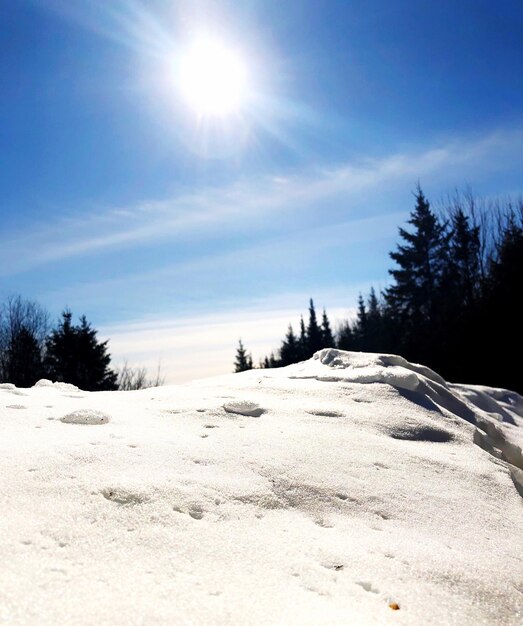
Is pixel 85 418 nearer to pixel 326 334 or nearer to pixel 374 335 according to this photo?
pixel 374 335

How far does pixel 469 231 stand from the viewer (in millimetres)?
27469

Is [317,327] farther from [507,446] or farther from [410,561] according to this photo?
[410,561]

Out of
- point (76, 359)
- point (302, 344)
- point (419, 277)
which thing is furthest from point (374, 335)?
point (76, 359)

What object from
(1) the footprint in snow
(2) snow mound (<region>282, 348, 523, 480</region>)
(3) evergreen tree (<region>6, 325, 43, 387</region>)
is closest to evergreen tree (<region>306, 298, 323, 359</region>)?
(3) evergreen tree (<region>6, 325, 43, 387</region>)

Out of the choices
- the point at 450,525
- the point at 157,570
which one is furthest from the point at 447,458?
the point at 157,570

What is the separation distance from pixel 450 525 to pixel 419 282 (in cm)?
2529

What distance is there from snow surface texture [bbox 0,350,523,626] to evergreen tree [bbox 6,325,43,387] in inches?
1103

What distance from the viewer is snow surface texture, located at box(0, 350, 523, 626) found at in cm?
145

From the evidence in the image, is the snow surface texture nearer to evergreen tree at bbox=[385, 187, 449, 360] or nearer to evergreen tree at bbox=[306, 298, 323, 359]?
evergreen tree at bbox=[385, 187, 449, 360]

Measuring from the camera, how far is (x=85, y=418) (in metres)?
2.95

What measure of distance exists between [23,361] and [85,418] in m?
29.3

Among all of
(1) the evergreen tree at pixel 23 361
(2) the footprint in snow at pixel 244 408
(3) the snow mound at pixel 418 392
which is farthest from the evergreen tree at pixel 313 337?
(2) the footprint in snow at pixel 244 408

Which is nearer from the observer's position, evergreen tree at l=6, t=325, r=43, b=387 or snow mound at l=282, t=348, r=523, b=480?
snow mound at l=282, t=348, r=523, b=480

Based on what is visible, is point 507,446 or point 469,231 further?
point 469,231
